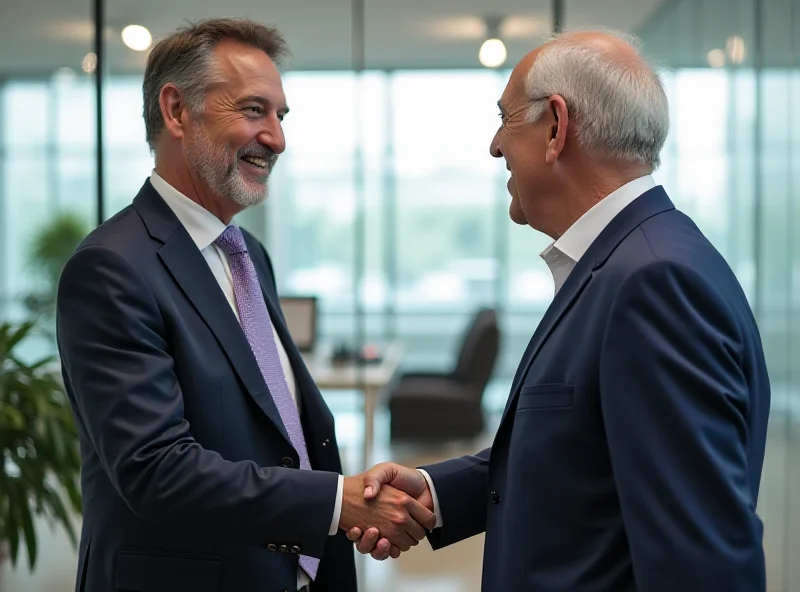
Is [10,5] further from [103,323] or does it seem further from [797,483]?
[797,483]

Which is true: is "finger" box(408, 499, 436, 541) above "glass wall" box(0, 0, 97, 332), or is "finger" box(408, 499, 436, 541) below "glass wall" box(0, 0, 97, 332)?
below

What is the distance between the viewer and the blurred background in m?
4.29

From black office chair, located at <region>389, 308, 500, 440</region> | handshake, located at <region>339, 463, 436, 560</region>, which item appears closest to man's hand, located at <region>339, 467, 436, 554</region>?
handshake, located at <region>339, 463, 436, 560</region>

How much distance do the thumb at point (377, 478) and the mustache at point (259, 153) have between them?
2.38 ft

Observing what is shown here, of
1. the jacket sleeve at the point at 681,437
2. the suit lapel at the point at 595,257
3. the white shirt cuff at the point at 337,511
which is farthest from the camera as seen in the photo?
the white shirt cuff at the point at 337,511

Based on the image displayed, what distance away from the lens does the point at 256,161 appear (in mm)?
2086

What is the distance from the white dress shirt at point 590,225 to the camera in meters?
1.51

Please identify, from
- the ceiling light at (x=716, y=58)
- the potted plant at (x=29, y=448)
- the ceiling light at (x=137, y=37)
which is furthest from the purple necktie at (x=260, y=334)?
the ceiling light at (x=716, y=58)

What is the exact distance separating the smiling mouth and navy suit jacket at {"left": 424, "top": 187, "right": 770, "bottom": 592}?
0.86m

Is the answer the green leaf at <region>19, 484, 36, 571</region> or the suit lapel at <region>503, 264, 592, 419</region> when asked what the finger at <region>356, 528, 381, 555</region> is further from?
the green leaf at <region>19, 484, 36, 571</region>

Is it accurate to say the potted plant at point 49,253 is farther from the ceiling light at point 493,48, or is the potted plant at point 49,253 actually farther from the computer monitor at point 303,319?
the ceiling light at point 493,48

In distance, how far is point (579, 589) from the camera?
138cm

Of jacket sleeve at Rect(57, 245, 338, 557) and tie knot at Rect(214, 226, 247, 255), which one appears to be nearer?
jacket sleeve at Rect(57, 245, 338, 557)

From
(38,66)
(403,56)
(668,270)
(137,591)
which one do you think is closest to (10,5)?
(38,66)
